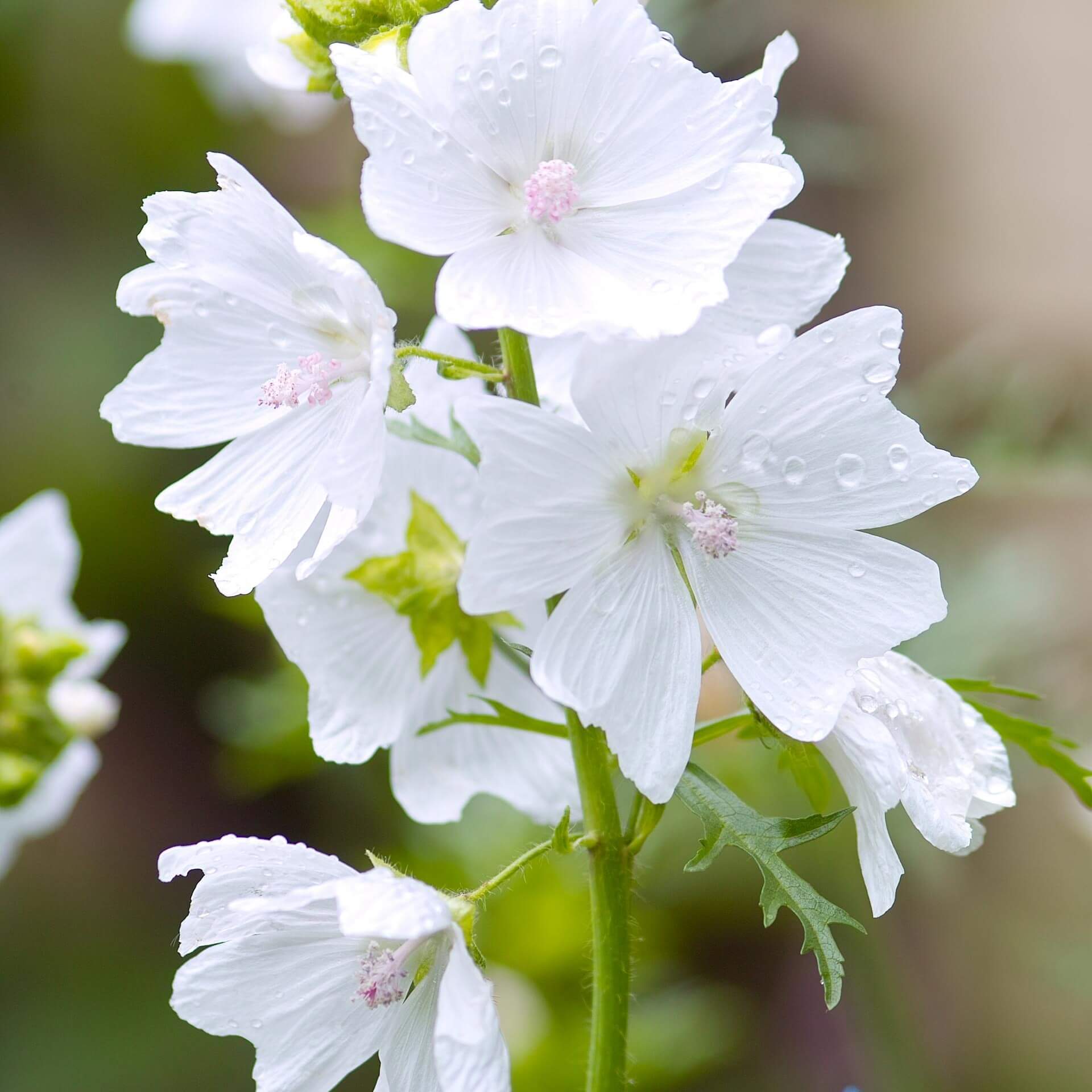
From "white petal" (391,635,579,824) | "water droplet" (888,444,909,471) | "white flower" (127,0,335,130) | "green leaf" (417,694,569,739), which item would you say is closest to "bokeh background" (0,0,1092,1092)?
"white flower" (127,0,335,130)

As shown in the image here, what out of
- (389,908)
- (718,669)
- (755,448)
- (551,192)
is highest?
(551,192)

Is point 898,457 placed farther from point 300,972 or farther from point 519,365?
Answer: point 300,972

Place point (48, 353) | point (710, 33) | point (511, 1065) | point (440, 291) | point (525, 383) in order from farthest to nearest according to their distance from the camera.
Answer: point (48, 353), point (710, 33), point (511, 1065), point (525, 383), point (440, 291)

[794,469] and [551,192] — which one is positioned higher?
[551,192]

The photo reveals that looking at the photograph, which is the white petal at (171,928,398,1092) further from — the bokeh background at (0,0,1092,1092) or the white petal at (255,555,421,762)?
the bokeh background at (0,0,1092,1092)

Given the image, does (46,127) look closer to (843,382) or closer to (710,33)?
(710,33)

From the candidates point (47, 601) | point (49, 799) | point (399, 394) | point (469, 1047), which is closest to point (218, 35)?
point (47, 601)

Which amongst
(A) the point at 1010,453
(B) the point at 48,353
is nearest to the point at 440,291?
(A) the point at 1010,453
